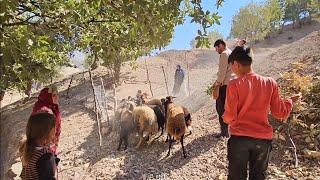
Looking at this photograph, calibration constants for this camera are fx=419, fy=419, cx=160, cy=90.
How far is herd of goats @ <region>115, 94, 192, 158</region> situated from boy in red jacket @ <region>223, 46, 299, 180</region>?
4.45 m

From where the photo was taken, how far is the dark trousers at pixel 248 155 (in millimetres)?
4254

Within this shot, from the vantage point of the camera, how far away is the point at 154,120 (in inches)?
408

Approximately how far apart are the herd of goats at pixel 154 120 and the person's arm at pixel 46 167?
5.23m

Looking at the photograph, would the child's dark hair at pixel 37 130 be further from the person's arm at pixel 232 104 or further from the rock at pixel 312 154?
the rock at pixel 312 154

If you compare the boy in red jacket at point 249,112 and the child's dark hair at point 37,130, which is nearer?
the child's dark hair at point 37,130

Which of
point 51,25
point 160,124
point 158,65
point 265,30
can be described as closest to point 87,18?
point 51,25

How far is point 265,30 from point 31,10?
149 feet

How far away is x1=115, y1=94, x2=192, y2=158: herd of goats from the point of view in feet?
29.1

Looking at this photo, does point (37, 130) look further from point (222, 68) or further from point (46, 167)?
point (222, 68)

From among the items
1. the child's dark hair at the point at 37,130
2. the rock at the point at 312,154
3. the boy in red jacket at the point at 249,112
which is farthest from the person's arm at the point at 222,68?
the child's dark hair at the point at 37,130

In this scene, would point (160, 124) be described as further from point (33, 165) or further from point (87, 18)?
point (33, 165)

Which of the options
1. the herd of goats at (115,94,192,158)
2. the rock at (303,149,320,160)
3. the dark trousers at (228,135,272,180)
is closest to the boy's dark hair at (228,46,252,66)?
the dark trousers at (228,135,272,180)

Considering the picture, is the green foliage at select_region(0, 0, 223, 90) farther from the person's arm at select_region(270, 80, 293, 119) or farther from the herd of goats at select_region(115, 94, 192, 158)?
the herd of goats at select_region(115, 94, 192, 158)

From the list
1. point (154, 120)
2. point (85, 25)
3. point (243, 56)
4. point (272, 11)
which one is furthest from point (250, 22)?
point (243, 56)
